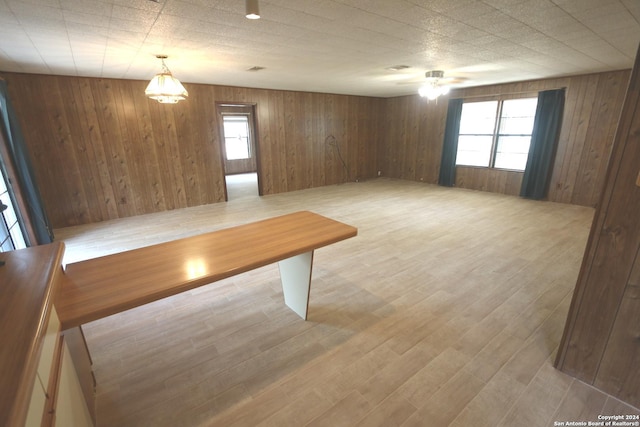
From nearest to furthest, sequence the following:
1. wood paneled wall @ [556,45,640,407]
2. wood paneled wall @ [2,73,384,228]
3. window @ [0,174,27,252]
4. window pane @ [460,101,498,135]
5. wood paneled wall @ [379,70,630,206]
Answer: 1. wood paneled wall @ [556,45,640,407]
2. window @ [0,174,27,252]
3. wood paneled wall @ [2,73,384,228]
4. wood paneled wall @ [379,70,630,206]
5. window pane @ [460,101,498,135]

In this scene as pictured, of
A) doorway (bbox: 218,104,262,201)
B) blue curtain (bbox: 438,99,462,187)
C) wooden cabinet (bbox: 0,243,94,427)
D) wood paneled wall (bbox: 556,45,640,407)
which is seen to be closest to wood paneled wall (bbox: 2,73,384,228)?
doorway (bbox: 218,104,262,201)

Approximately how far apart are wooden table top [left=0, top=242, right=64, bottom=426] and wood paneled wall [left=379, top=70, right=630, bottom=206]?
6.66 meters

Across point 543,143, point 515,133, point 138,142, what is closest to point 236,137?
point 138,142

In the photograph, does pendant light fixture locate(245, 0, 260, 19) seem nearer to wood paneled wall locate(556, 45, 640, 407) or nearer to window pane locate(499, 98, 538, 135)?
wood paneled wall locate(556, 45, 640, 407)

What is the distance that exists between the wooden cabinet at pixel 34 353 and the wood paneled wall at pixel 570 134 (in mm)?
6664

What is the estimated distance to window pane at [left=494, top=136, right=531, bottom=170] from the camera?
5941mm

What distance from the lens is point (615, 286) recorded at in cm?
148

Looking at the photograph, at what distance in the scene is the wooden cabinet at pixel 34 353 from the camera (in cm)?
59

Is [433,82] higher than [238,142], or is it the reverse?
[433,82]

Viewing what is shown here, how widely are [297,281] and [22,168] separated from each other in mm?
4078

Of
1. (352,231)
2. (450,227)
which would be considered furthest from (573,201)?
(352,231)

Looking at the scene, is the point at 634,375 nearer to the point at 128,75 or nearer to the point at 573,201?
the point at 573,201

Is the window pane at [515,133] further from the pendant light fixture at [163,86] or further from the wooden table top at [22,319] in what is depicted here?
the wooden table top at [22,319]

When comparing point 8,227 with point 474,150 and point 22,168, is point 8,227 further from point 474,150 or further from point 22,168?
point 474,150
